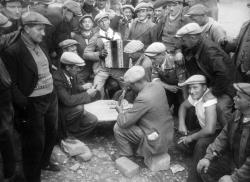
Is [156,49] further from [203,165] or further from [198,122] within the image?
[203,165]

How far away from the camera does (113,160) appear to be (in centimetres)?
567

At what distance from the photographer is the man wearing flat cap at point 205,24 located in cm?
609

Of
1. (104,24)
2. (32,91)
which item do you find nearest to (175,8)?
(104,24)

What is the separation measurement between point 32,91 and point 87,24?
3252 millimetres

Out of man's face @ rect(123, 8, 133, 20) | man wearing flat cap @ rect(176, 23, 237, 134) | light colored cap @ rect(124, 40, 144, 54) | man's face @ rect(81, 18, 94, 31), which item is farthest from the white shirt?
man's face @ rect(123, 8, 133, 20)

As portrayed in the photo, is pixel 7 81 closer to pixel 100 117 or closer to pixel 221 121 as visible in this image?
pixel 100 117

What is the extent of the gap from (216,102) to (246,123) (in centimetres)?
105

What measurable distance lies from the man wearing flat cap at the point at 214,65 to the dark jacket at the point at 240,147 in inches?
26.2

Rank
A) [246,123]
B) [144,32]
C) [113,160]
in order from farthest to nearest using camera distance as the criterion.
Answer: [144,32] → [113,160] → [246,123]

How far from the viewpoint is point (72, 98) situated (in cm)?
556

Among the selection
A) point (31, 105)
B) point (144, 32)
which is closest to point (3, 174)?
point (31, 105)

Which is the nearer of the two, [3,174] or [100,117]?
[3,174]

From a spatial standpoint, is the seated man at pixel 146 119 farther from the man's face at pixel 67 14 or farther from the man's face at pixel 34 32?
the man's face at pixel 67 14

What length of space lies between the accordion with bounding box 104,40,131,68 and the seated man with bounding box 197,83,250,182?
2892 millimetres
